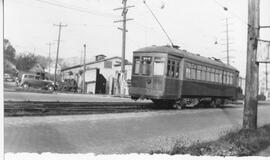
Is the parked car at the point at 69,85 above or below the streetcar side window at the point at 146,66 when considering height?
below

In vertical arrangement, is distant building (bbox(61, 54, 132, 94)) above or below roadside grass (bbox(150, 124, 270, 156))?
above

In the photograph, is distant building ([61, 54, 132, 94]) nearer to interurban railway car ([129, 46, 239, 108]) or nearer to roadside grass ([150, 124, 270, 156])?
interurban railway car ([129, 46, 239, 108])

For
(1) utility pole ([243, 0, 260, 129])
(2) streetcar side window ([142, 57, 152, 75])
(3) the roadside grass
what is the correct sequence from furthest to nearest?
(2) streetcar side window ([142, 57, 152, 75]) → (1) utility pole ([243, 0, 260, 129]) → (3) the roadside grass

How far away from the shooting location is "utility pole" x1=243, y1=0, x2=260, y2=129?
8133mm

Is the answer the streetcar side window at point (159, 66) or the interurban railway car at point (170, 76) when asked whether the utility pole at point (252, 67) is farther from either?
the streetcar side window at point (159, 66)

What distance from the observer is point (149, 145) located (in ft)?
20.7

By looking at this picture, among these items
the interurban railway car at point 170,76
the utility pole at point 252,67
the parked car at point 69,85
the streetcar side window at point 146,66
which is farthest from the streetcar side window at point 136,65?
the parked car at point 69,85

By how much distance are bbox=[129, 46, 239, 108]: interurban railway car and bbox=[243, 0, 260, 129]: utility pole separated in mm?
4240

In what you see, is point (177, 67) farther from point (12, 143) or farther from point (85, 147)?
point (12, 143)

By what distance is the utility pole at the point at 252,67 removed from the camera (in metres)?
8.13

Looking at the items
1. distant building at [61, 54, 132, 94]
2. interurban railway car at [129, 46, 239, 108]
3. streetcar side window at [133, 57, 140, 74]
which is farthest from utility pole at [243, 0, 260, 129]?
distant building at [61, 54, 132, 94]

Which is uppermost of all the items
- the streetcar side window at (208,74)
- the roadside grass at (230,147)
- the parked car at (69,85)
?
the streetcar side window at (208,74)

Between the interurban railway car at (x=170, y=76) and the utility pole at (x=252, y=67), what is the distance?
424 cm

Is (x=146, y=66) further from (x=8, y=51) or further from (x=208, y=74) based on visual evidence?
(x=8, y=51)
